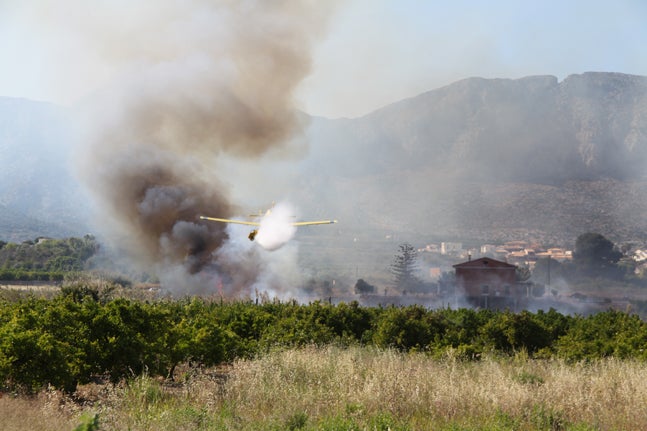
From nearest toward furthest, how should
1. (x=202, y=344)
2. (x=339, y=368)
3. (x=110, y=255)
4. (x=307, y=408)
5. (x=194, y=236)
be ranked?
(x=307, y=408)
(x=339, y=368)
(x=202, y=344)
(x=194, y=236)
(x=110, y=255)

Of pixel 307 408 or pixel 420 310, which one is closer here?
pixel 307 408

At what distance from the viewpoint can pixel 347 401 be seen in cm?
1491

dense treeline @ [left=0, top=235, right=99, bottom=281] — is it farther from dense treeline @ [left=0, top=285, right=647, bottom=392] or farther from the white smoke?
dense treeline @ [left=0, top=285, right=647, bottom=392]

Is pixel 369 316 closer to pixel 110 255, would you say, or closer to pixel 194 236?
pixel 194 236

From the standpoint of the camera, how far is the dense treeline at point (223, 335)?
15609mm

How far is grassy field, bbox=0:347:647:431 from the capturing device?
1313 cm

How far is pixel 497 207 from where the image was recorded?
174 m

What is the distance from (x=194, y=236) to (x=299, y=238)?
97335 mm

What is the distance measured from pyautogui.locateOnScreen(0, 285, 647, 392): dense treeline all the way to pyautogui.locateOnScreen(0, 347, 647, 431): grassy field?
76 cm

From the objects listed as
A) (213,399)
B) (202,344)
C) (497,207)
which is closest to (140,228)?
(202,344)

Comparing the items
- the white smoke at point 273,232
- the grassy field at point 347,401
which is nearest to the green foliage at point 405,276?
the white smoke at point 273,232

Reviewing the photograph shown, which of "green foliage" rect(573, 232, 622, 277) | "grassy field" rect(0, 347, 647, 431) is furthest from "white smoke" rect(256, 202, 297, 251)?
"green foliage" rect(573, 232, 622, 277)

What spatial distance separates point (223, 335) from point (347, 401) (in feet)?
22.2

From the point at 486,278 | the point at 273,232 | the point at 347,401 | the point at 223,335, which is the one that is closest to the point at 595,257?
the point at 486,278
